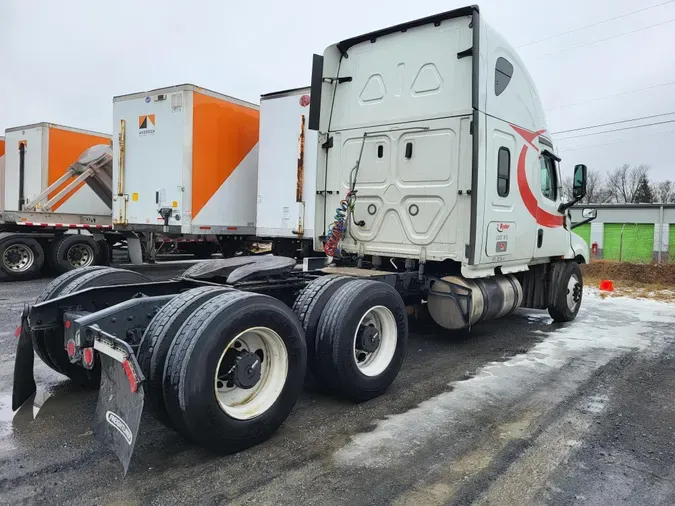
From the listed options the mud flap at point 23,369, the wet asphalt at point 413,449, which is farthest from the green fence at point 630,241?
the mud flap at point 23,369

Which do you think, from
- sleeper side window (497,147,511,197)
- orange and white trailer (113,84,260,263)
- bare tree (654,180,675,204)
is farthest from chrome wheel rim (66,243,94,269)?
bare tree (654,180,675,204)

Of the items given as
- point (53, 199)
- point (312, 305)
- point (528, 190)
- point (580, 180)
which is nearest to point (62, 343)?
point (312, 305)

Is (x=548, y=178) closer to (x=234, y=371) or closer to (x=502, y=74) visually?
(x=502, y=74)

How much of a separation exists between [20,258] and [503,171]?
10.7 meters

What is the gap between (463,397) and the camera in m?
4.66

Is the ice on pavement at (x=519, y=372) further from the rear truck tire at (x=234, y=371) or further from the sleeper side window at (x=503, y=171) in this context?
the sleeper side window at (x=503, y=171)

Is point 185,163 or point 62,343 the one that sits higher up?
point 185,163

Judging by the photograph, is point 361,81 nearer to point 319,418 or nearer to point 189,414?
point 319,418

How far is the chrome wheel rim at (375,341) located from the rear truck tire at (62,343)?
1968mm

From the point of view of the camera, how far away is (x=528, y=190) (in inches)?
264

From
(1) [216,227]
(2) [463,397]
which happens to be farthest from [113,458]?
(1) [216,227]

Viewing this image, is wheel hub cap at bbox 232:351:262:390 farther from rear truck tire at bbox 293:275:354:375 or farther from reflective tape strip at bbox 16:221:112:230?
reflective tape strip at bbox 16:221:112:230

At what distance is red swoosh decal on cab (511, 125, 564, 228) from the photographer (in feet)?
21.2

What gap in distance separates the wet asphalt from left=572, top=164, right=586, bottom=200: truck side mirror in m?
2.75
